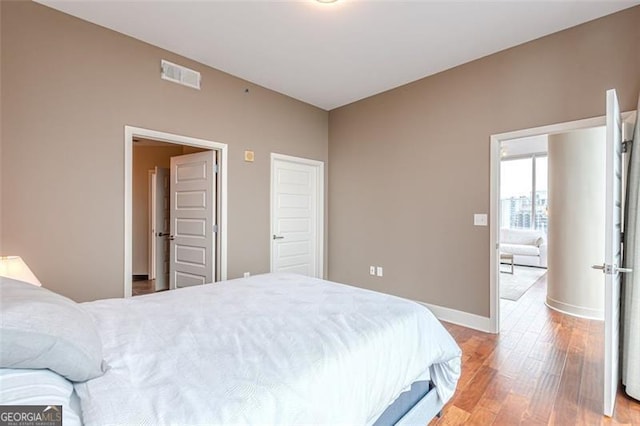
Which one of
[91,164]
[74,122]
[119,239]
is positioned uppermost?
[74,122]

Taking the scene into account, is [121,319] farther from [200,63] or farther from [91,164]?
[200,63]

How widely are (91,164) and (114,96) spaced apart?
66 cm

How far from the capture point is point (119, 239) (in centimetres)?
269

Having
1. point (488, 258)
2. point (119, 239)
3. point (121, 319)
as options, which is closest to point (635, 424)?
point (488, 258)

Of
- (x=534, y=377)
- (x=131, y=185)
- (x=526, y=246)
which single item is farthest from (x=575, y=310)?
(x=131, y=185)

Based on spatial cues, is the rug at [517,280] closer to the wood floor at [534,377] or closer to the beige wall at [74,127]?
the wood floor at [534,377]

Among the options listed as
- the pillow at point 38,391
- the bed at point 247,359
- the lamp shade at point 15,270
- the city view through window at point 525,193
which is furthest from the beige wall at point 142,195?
the city view through window at point 525,193

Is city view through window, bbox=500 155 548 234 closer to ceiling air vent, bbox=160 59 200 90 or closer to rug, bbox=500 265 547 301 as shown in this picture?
rug, bbox=500 265 547 301

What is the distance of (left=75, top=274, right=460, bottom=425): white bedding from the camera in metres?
0.85

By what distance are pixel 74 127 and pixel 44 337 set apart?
2364 mm

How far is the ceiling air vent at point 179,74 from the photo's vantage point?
2969mm

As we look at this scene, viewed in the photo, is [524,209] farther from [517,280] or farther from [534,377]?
[534,377]

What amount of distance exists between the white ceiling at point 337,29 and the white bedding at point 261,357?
226cm

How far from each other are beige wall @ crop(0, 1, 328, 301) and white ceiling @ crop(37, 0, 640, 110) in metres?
0.24
